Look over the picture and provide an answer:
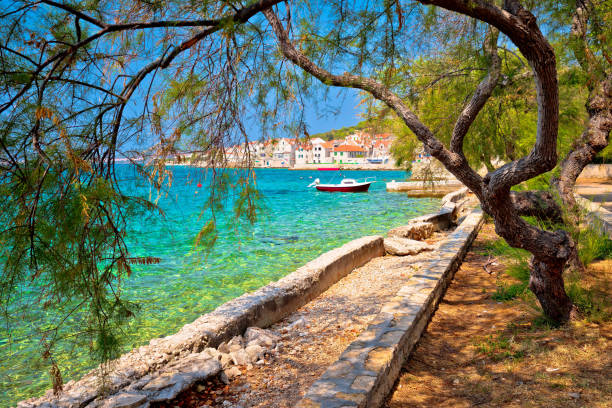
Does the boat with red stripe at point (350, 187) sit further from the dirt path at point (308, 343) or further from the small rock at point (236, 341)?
the small rock at point (236, 341)

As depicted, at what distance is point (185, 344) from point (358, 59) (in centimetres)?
307

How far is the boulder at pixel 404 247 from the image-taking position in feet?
26.6

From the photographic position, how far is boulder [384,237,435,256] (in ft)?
26.6

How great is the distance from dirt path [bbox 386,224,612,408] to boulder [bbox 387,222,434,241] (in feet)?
15.4

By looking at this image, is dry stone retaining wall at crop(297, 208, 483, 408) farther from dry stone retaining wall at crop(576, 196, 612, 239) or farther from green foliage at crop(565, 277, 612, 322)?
dry stone retaining wall at crop(576, 196, 612, 239)

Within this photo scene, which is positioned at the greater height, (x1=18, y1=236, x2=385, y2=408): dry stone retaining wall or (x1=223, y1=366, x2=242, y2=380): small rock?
(x1=18, y1=236, x2=385, y2=408): dry stone retaining wall

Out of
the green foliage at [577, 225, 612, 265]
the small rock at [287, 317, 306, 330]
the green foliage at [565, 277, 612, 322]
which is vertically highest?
the green foliage at [577, 225, 612, 265]

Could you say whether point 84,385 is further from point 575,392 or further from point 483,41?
point 483,41

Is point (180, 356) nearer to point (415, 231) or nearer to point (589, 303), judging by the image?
point (589, 303)

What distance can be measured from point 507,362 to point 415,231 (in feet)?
21.7

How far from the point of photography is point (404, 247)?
26.9ft

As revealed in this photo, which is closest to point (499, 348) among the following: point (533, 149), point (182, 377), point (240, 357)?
point (533, 149)

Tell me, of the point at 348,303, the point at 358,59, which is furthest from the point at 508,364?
the point at 358,59

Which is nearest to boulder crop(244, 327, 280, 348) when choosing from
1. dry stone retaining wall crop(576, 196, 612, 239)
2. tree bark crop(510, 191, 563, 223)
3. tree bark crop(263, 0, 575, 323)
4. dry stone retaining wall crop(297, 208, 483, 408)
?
dry stone retaining wall crop(297, 208, 483, 408)
